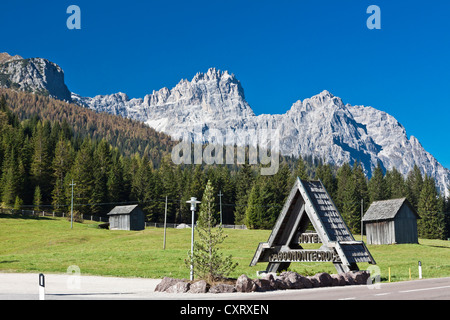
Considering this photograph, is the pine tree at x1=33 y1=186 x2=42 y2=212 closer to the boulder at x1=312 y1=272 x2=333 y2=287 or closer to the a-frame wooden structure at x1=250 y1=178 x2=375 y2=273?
the a-frame wooden structure at x1=250 y1=178 x2=375 y2=273

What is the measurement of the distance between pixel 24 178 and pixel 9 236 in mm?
37239

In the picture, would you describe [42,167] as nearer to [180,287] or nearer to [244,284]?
[180,287]

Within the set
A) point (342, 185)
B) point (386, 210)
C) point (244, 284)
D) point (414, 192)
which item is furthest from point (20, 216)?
point (414, 192)

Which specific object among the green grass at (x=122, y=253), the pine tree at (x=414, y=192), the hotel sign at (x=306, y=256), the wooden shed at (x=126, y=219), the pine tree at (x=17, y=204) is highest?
the pine tree at (x=414, y=192)

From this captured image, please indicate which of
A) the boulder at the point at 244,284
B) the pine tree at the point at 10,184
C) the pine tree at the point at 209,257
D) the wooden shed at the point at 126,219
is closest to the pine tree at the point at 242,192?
the wooden shed at the point at 126,219

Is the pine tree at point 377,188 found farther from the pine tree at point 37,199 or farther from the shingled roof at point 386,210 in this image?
the pine tree at point 37,199

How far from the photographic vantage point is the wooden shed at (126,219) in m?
90.2

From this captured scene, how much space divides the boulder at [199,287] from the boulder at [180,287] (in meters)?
0.21

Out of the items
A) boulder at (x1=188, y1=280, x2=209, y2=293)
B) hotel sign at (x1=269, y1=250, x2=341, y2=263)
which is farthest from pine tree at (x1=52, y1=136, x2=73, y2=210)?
boulder at (x1=188, y1=280, x2=209, y2=293)

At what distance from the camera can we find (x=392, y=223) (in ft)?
216

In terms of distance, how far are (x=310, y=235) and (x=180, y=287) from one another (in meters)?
7.90
